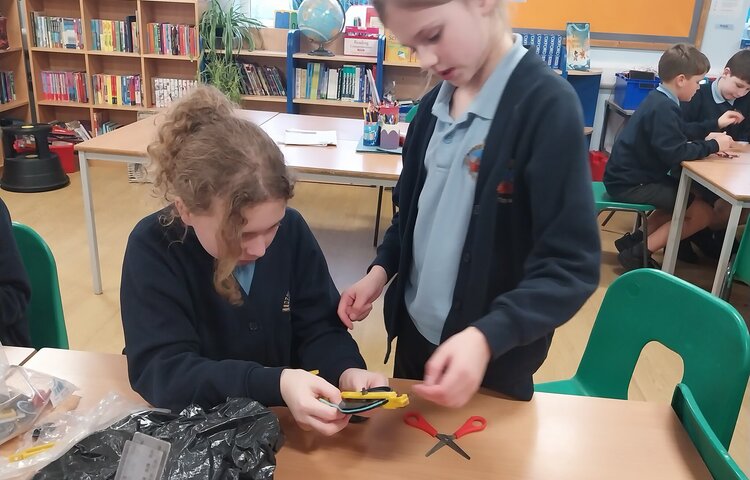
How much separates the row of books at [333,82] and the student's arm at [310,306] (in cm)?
364

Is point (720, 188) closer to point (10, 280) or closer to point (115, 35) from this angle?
point (10, 280)

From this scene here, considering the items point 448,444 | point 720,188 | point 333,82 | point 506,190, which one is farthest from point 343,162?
point 333,82

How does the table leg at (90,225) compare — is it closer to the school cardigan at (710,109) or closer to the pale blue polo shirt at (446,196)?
the pale blue polo shirt at (446,196)

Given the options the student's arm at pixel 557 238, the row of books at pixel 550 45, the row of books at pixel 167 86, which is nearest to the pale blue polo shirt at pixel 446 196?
the student's arm at pixel 557 238

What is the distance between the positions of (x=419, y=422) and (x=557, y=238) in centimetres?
34

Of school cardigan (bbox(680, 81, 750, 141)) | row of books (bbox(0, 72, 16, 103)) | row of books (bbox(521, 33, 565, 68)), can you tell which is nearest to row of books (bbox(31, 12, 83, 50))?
row of books (bbox(0, 72, 16, 103))

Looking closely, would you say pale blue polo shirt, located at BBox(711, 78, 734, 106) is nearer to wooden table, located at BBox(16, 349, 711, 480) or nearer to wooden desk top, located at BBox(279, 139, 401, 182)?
wooden desk top, located at BBox(279, 139, 401, 182)

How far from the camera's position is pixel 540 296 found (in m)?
0.86

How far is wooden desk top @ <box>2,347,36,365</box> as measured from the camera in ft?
3.58

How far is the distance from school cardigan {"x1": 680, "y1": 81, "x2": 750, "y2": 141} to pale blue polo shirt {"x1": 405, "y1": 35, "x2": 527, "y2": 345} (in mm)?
2864

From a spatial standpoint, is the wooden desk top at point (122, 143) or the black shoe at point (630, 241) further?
the black shoe at point (630, 241)

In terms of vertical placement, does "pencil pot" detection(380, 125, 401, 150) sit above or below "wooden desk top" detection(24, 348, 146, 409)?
above

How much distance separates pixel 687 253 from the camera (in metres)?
3.64

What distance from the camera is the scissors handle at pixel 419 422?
3.09 feet
